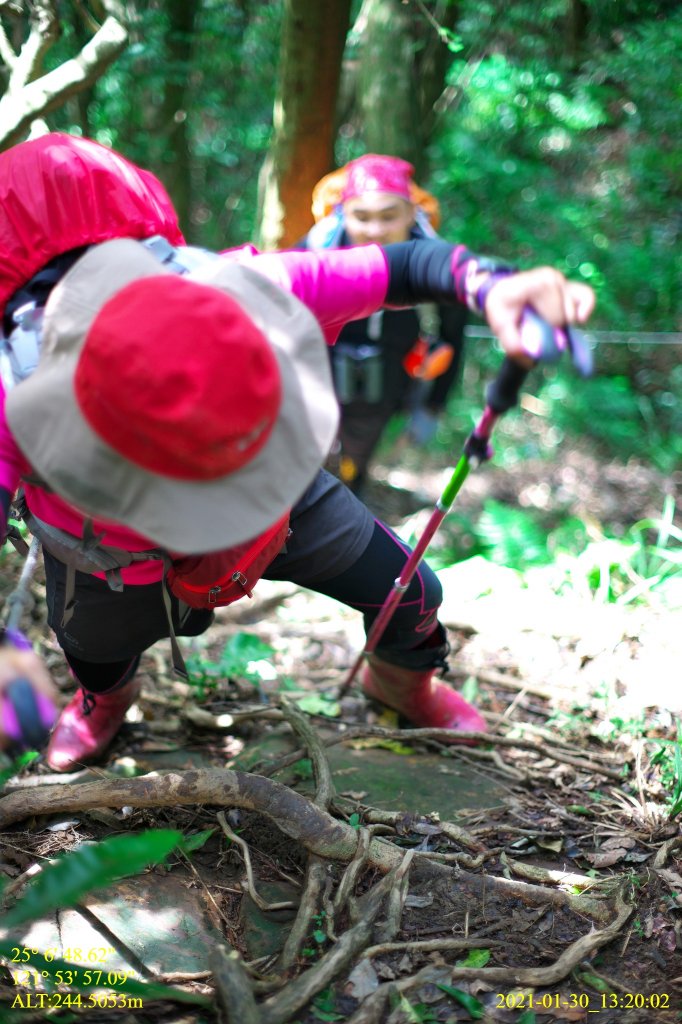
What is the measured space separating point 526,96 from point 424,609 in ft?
17.1

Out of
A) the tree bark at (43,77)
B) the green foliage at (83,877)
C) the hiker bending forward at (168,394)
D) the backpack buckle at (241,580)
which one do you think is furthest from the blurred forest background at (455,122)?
the green foliage at (83,877)

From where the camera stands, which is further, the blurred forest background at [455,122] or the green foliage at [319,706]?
the blurred forest background at [455,122]

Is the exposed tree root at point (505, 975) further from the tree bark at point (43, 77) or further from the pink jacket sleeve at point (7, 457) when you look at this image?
the tree bark at point (43, 77)

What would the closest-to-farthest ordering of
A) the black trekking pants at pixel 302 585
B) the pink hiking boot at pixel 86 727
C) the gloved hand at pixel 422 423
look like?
the black trekking pants at pixel 302 585, the pink hiking boot at pixel 86 727, the gloved hand at pixel 422 423

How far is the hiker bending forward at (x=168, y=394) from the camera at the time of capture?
1.34 m

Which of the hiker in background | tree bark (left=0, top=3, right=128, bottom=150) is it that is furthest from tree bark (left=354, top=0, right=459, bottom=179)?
tree bark (left=0, top=3, right=128, bottom=150)

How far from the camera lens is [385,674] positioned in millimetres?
2850

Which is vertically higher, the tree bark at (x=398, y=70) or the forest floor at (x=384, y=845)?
the tree bark at (x=398, y=70)

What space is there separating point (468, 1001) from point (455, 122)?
744cm

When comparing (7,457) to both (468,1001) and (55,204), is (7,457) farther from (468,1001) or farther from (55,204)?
(468,1001)

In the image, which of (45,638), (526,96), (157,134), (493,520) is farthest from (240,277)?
(526,96)

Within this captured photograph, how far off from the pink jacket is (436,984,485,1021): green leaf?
1.19 meters

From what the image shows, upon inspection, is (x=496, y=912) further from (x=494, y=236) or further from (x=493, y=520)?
(x=494, y=236)

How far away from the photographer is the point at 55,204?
1.71 meters
